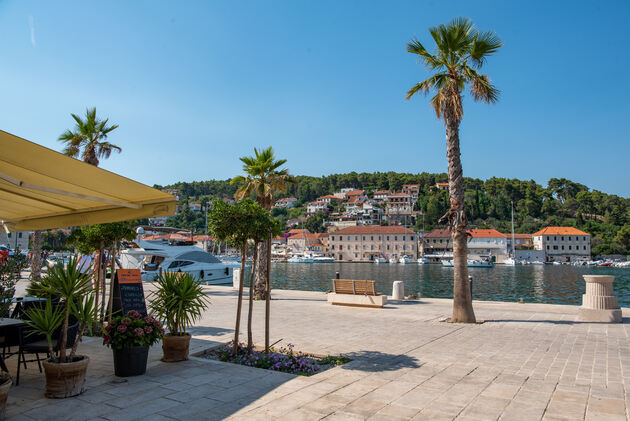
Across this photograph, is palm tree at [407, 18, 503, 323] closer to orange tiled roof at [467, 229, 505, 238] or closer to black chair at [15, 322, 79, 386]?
black chair at [15, 322, 79, 386]

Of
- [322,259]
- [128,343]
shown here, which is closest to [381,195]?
[322,259]

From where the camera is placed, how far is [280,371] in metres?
6.02

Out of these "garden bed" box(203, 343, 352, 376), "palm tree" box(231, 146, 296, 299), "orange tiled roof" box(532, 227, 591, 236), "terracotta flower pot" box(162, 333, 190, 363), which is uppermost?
"orange tiled roof" box(532, 227, 591, 236)

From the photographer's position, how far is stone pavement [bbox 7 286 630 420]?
4.34 m

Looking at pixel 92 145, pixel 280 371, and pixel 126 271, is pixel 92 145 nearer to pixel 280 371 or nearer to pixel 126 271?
pixel 126 271

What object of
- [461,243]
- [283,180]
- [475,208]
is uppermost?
[475,208]

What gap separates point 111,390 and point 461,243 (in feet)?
29.3

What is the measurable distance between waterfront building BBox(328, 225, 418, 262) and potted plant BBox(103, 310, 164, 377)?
104 m

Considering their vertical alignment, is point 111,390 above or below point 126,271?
below

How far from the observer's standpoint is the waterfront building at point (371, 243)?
10738 cm

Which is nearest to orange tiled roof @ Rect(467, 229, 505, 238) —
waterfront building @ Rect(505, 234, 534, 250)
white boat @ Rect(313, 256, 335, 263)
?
waterfront building @ Rect(505, 234, 534, 250)

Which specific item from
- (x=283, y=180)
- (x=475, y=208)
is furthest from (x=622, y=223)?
(x=283, y=180)

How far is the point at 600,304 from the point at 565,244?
365 ft

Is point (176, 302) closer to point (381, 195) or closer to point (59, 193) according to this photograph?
point (59, 193)
